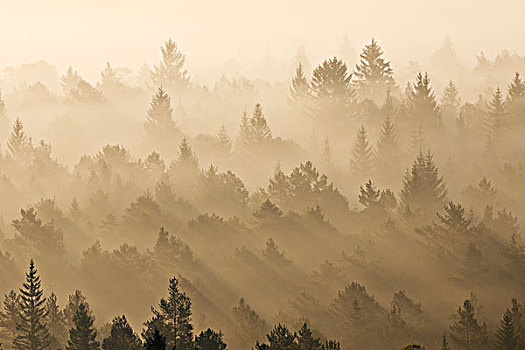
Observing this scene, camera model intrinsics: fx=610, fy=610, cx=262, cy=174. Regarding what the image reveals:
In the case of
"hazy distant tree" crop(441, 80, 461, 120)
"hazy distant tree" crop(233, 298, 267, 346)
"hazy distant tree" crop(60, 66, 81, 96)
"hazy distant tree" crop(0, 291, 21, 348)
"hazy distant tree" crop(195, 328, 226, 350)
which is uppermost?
"hazy distant tree" crop(441, 80, 461, 120)

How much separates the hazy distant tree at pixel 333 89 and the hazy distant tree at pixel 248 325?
129ft

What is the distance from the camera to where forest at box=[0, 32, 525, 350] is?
41562 millimetres

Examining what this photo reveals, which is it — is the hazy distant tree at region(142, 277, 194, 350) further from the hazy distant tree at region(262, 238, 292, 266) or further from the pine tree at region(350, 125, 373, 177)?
the pine tree at region(350, 125, 373, 177)

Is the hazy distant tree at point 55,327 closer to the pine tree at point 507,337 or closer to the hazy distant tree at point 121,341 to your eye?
the hazy distant tree at point 121,341

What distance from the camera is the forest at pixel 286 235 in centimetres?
4156

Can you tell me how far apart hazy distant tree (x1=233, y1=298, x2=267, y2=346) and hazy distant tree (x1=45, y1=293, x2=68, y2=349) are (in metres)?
11.7

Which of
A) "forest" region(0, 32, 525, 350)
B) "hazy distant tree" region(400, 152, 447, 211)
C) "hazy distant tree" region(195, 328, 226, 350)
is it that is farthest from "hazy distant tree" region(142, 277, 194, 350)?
"hazy distant tree" region(400, 152, 447, 211)

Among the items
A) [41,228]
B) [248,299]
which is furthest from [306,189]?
[41,228]

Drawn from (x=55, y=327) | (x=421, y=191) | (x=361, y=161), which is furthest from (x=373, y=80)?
(x=55, y=327)

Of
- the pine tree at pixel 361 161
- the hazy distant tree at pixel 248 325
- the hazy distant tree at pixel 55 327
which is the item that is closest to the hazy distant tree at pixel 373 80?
the pine tree at pixel 361 161

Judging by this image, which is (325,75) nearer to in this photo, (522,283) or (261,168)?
(261,168)

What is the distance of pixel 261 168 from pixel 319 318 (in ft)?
92.1

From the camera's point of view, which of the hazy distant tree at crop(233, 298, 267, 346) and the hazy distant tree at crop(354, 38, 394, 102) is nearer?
Result: the hazy distant tree at crop(233, 298, 267, 346)

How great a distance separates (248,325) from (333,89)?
4195 cm
